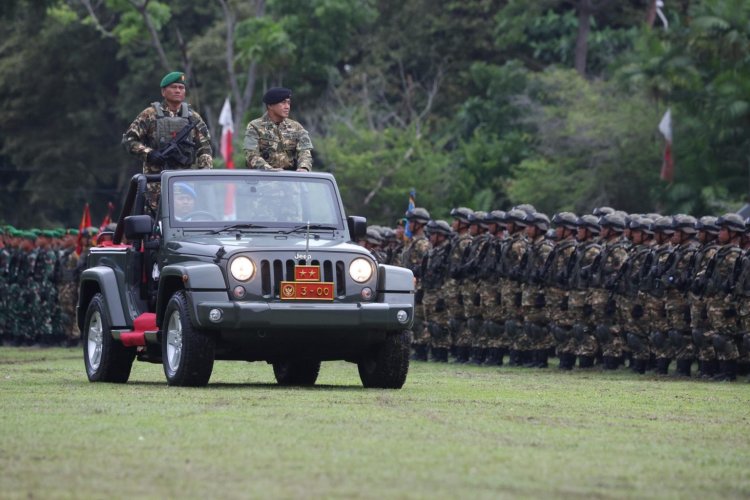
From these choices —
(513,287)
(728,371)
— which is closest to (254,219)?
(728,371)

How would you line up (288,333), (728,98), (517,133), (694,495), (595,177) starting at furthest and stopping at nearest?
(517,133) < (595,177) < (728,98) < (288,333) < (694,495)

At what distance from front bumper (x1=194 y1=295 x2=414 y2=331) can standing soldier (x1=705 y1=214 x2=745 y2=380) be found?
5991 millimetres

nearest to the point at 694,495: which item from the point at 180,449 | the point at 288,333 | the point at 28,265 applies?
the point at 180,449

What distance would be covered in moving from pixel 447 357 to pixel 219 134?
112 ft

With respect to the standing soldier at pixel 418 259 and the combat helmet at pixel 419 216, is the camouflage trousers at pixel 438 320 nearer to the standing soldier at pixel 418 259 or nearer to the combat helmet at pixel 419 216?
the standing soldier at pixel 418 259

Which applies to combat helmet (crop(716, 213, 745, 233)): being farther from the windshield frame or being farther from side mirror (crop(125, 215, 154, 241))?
side mirror (crop(125, 215, 154, 241))

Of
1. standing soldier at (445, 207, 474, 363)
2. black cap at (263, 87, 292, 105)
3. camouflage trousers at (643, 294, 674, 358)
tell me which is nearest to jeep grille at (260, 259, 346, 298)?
black cap at (263, 87, 292, 105)

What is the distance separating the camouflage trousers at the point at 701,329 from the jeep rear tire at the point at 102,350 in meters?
6.70

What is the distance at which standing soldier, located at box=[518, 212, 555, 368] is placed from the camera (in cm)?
2359

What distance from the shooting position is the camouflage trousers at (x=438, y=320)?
26.0 meters

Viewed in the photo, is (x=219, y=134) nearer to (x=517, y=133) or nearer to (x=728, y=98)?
(x=517, y=133)

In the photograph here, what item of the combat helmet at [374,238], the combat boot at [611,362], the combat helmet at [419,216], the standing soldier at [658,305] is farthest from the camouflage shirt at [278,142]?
the combat helmet at [374,238]

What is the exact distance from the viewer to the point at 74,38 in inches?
2486

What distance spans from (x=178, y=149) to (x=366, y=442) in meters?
6.90
